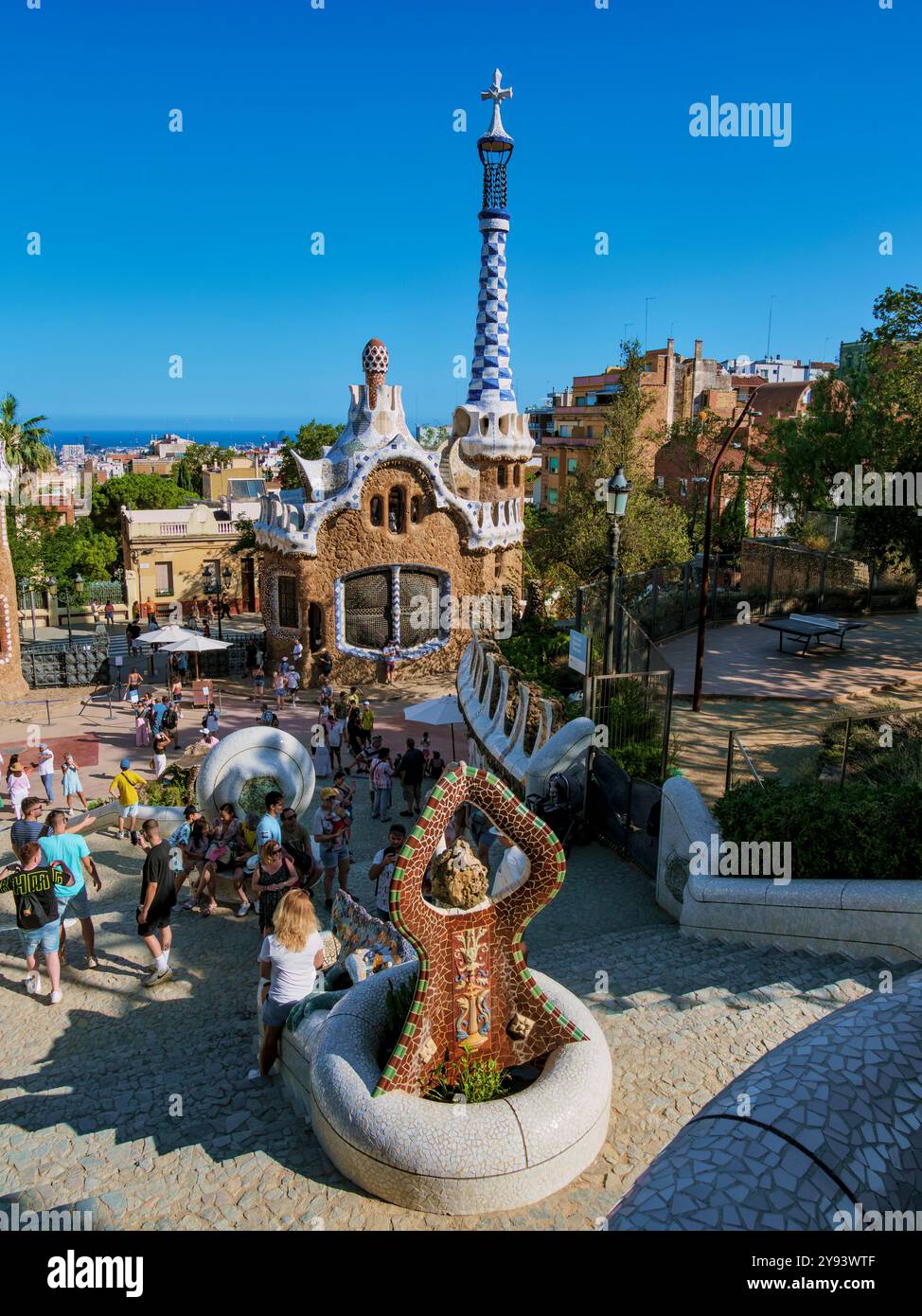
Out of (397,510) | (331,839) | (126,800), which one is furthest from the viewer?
(397,510)

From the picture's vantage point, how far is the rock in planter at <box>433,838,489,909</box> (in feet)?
17.9

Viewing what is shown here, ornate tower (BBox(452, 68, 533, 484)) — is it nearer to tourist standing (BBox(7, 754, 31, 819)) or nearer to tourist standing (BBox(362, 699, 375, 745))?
tourist standing (BBox(362, 699, 375, 745))

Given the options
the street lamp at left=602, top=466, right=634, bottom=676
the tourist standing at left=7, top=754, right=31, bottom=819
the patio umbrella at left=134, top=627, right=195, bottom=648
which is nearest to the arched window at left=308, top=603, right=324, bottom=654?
the patio umbrella at left=134, top=627, right=195, bottom=648

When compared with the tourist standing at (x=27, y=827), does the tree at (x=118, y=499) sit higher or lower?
higher

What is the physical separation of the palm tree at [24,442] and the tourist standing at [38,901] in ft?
121

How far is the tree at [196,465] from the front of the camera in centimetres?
7338

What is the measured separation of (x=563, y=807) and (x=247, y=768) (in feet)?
12.1

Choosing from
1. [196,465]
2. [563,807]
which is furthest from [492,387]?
[196,465]

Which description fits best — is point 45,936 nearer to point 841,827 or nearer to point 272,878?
point 272,878

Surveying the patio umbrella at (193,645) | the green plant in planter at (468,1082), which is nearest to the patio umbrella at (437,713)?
the patio umbrella at (193,645)

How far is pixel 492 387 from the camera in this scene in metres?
28.0

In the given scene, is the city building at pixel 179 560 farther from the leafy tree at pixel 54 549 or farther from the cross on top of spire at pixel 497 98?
the cross on top of spire at pixel 497 98

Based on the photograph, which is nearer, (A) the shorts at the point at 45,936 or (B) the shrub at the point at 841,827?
(B) the shrub at the point at 841,827

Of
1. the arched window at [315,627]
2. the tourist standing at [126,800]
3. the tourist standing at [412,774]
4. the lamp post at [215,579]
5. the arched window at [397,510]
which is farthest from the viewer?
the lamp post at [215,579]
